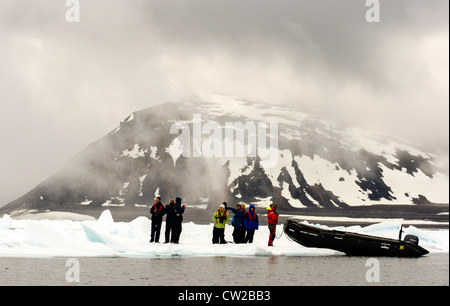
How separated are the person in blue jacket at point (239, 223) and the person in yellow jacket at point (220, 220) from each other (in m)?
0.52

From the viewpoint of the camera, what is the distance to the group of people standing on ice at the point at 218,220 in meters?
29.6

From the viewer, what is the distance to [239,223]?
31.8 metres

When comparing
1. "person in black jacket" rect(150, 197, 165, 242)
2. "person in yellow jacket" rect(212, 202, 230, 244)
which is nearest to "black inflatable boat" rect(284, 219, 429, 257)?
"person in yellow jacket" rect(212, 202, 230, 244)

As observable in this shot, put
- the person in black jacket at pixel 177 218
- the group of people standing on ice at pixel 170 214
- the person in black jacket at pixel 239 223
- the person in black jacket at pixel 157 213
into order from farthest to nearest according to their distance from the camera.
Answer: the person in black jacket at pixel 239 223
the person in black jacket at pixel 177 218
the group of people standing on ice at pixel 170 214
the person in black jacket at pixel 157 213

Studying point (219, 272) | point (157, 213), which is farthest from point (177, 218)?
point (219, 272)

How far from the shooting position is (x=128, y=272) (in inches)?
940

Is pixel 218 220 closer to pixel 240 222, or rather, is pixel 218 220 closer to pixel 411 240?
pixel 240 222

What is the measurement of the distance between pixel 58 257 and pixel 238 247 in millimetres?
9310

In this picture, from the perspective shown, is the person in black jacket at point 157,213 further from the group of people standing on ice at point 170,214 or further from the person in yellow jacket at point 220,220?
the person in yellow jacket at point 220,220

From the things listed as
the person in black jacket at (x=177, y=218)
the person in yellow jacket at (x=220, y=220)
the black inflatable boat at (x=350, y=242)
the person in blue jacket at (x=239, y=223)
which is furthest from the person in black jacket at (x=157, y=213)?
the black inflatable boat at (x=350, y=242)

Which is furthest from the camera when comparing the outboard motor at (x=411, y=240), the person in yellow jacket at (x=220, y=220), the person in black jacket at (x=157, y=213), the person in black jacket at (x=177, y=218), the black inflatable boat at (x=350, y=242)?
the outboard motor at (x=411, y=240)

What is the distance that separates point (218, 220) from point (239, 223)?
155cm

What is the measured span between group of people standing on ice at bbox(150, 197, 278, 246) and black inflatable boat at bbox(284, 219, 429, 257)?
6.54 ft
